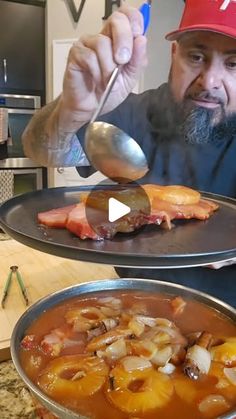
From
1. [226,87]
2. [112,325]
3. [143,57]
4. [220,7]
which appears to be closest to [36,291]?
[112,325]

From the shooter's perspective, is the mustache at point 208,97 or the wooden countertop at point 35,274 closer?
the wooden countertop at point 35,274

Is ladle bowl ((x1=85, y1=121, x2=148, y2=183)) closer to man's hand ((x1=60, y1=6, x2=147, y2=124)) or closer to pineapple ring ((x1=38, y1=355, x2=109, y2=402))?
man's hand ((x1=60, y1=6, x2=147, y2=124))

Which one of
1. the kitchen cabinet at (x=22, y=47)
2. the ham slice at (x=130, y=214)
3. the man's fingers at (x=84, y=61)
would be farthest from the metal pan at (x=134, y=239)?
the kitchen cabinet at (x=22, y=47)

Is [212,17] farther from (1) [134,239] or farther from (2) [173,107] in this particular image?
(1) [134,239]

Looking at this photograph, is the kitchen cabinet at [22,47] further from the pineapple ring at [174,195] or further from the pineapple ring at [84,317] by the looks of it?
the pineapple ring at [84,317]

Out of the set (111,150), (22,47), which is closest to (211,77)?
(111,150)

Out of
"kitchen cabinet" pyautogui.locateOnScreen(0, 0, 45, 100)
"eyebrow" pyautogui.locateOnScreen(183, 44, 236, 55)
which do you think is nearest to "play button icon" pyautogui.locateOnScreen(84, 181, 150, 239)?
"eyebrow" pyautogui.locateOnScreen(183, 44, 236, 55)

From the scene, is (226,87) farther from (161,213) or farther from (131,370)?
(131,370)
